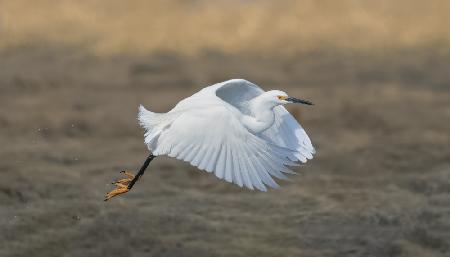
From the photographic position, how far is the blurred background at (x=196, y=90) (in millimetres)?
8953

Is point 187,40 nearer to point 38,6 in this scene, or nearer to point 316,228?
point 38,6

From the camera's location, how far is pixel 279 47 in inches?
473

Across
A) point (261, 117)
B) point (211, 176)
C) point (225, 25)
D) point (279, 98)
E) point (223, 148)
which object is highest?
point (225, 25)

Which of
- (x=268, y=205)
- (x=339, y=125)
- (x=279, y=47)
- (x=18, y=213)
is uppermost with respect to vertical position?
(x=279, y=47)

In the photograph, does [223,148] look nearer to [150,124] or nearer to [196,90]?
[150,124]

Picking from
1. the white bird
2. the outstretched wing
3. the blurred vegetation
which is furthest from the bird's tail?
the blurred vegetation

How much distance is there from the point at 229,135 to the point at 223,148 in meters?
0.10

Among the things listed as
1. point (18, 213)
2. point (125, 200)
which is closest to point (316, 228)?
point (125, 200)

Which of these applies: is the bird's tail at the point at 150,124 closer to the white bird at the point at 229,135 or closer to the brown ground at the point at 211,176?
the white bird at the point at 229,135

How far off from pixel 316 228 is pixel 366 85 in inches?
117

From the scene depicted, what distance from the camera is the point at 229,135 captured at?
5.97 meters

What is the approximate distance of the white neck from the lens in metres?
6.27

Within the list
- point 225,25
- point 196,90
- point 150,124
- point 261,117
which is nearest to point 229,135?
point 261,117

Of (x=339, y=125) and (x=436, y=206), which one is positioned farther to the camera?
(x=339, y=125)
